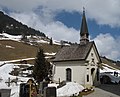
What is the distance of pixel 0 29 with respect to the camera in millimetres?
168375

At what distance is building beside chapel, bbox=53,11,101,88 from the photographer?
39.4 m

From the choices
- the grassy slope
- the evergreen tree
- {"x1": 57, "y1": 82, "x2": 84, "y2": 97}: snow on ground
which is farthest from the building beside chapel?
the grassy slope

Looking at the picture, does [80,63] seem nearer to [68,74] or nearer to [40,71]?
[68,74]

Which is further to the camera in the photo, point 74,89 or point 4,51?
point 4,51

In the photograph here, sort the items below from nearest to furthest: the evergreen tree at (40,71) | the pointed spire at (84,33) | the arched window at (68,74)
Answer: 1. the arched window at (68,74)
2. the evergreen tree at (40,71)
3. the pointed spire at (84,33)

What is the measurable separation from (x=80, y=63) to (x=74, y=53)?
2.33 metres

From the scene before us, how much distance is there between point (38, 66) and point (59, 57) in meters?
3.83

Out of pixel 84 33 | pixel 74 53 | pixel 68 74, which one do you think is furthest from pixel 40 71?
pixel 84 33

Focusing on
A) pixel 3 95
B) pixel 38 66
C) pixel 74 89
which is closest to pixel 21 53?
pixel 38 66

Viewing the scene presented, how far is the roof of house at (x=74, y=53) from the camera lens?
39.8 meters

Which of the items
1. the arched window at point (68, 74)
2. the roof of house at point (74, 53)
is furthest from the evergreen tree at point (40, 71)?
the arched window at point (68, 74)

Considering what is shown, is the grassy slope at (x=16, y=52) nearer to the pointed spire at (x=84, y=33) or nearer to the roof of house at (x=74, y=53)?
the roof of house at (x=74, y=53)

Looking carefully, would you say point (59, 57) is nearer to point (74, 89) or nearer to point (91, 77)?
point (91, 77)

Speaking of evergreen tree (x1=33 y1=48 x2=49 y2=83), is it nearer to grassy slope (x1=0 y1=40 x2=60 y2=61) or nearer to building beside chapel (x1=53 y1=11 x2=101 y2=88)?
building beside chapel (x1=53 y1=11 x2=101 y2=88)
